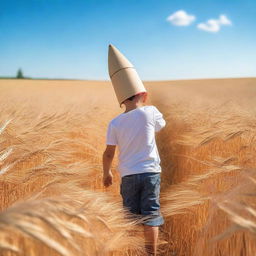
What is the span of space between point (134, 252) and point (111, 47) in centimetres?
139

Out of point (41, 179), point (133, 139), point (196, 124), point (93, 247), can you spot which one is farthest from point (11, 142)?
point (196, 124)

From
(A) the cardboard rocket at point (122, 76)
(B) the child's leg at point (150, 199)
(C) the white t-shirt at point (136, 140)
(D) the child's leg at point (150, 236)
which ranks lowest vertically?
(D) the child's leg at point (150, 236)

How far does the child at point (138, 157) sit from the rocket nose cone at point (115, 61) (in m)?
0.24

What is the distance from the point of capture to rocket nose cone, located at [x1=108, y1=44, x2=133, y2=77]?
2420 millimetres

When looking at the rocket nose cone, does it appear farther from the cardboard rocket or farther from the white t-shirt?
the white t-shirt

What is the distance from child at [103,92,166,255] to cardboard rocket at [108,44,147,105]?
0.19 feet

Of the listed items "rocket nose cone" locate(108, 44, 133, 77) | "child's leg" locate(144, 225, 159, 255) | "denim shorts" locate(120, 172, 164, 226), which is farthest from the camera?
"rocket nose cone" locate(108, 44, 133, 77)

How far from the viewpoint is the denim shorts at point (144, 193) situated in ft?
7.27

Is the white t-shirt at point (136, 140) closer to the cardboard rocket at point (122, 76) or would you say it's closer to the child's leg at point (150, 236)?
the cardboard rocket at point (122, 76)

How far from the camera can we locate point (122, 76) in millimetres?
2373

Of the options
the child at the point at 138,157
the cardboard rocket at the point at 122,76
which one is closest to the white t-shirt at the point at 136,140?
the child at the point at 138,157

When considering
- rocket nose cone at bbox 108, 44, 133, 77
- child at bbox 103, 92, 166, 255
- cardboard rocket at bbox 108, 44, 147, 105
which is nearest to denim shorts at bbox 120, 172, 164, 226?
child at bbox 103, 92, 166, 255

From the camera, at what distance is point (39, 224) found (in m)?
0.83

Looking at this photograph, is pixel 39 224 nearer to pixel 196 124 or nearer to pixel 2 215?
pixel 2 215
